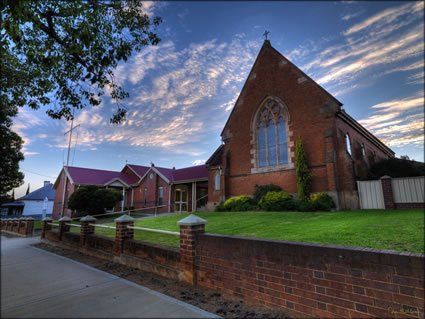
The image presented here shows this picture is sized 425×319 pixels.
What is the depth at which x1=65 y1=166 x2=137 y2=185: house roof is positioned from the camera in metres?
28.1

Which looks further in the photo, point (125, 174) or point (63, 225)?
point (125, 174)

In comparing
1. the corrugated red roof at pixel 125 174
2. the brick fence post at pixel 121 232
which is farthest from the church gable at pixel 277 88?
the brick fence post at pixel 121 232

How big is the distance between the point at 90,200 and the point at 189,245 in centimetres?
1990

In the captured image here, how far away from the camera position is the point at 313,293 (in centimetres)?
342

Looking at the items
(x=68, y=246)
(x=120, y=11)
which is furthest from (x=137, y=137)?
(x=120, y=11)

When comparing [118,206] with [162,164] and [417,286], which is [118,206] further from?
[417,286]

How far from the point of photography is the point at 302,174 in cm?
1491

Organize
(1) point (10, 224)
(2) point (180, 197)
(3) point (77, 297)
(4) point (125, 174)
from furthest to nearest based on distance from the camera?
(4) point (125, 174)
(2) point (180, 197)
(1) point (10, 224)
(3) point (77, 297)

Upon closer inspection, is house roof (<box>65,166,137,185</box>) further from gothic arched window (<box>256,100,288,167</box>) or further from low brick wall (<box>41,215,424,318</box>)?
low brick wall (<box>41,215,424,318</box>)

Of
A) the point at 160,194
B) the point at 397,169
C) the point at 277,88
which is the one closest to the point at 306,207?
the point at 397,169

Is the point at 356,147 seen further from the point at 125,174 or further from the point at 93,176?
the point at 93,176

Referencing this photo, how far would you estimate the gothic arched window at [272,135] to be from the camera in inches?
675

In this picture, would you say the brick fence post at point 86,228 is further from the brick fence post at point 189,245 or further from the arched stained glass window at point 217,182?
the arched stained glass window at point 217,182

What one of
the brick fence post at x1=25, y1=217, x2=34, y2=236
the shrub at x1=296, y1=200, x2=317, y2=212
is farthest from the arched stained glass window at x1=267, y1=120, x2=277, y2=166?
the brick fence post at x1=25, y1=217, x2=34, y2=236
